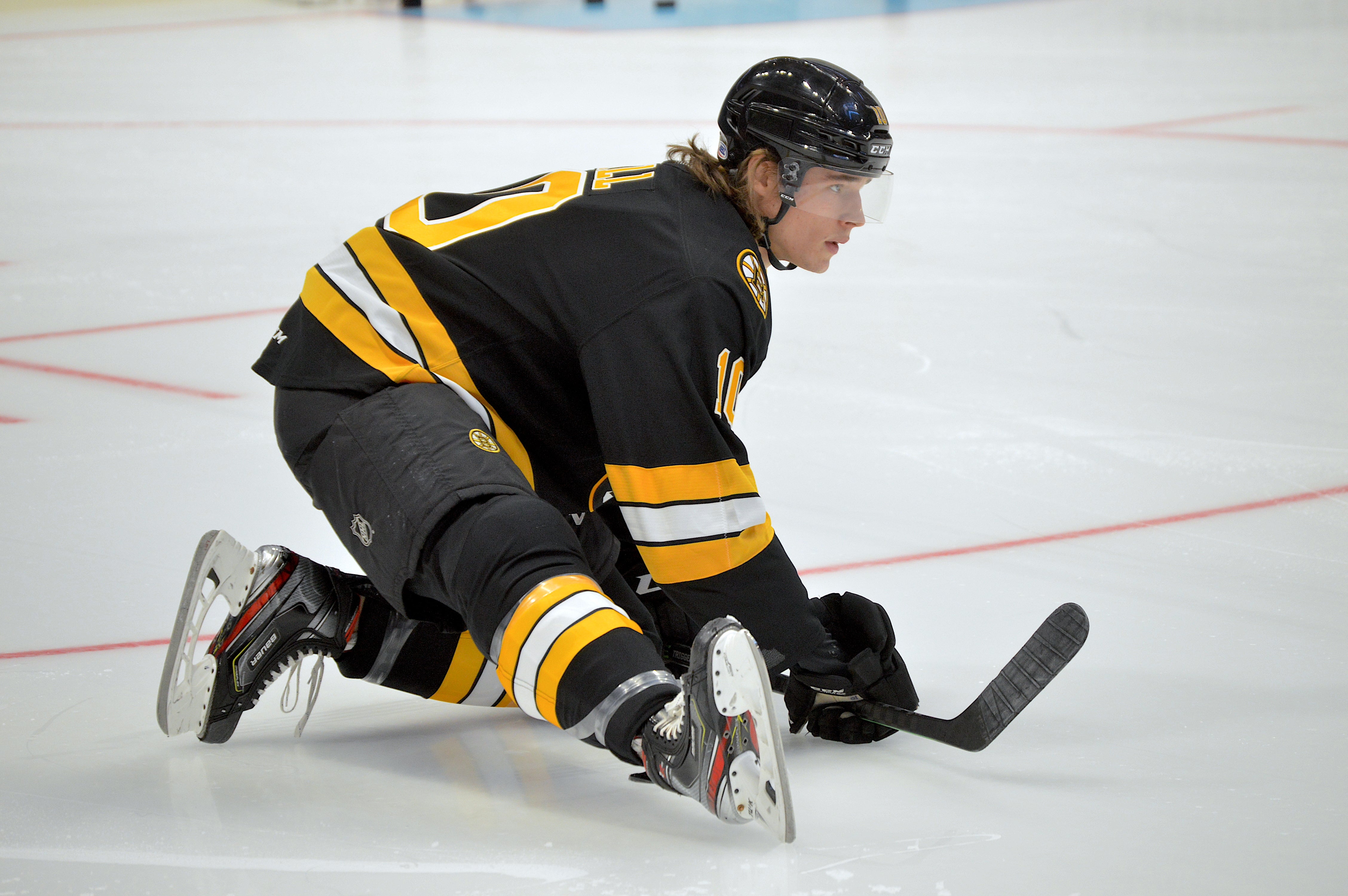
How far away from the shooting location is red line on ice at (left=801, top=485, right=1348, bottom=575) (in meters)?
2.36

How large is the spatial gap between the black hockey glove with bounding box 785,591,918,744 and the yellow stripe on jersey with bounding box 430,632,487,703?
0.40 metres

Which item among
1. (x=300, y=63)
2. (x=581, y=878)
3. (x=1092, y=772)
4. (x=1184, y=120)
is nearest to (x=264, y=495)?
(x=581, y=878)

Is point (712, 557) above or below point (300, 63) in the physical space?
above

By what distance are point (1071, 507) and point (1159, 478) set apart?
253 mm

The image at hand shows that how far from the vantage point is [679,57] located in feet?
29.9

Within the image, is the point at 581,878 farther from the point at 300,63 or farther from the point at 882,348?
the point at 300,63

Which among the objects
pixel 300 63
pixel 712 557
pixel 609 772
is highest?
pixel 712 557

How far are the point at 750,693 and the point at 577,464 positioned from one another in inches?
20.1

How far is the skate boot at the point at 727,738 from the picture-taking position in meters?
1.38

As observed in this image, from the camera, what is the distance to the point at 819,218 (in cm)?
181

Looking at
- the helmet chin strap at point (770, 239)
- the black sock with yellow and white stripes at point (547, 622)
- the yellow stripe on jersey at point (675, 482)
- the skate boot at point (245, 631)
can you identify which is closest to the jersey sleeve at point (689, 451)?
the yellow stripe on jersey at point (675, 482)

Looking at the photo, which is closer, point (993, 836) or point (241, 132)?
point (993, 836)

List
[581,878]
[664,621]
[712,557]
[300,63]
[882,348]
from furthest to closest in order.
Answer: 1. [300,63]
2. [882,348]
3. [664,621]
4. [712,557]
5. [581,878]

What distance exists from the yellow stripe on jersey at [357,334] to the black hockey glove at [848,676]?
0.58m
